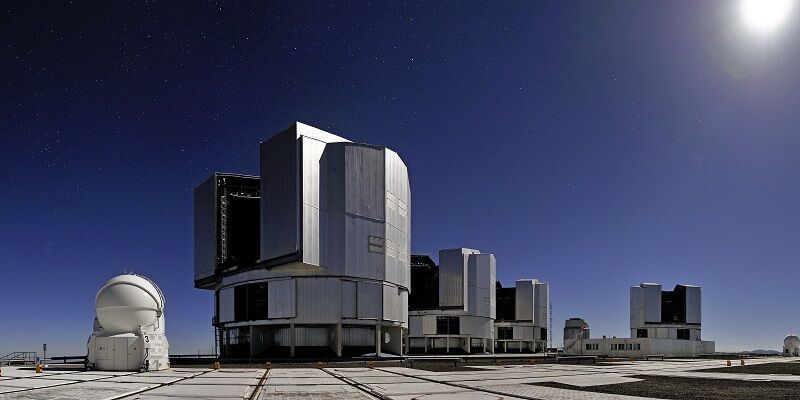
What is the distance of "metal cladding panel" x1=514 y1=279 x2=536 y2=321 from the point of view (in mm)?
108688

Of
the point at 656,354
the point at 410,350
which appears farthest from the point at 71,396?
the point at 656,354

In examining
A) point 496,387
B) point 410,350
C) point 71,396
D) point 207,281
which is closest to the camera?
point 71,396

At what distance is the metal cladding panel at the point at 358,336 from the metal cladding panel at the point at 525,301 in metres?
54.7

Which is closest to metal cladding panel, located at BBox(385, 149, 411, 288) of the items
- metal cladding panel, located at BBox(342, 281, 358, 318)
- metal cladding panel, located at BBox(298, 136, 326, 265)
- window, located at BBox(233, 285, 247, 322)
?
metal cladding panel, located at BBox(342, 281, 358, 318)

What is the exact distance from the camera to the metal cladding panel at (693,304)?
100562 mm

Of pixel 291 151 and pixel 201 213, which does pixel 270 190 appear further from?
pixel 201 213

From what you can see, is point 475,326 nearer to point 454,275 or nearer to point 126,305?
point 454,275

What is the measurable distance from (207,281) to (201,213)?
7.91 metres

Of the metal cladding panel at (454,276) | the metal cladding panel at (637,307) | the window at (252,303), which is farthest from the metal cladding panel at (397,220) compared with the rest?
the metal cladding panel at (637,307)

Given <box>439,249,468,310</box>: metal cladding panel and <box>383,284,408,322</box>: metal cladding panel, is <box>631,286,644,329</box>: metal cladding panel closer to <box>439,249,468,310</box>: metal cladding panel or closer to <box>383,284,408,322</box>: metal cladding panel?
<box>439,249,468,310</box>: metal cladding panel

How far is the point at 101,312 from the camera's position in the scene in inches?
1590

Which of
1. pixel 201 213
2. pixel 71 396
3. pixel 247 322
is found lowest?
pixel 247 322

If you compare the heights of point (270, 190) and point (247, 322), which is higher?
point (270, 190)

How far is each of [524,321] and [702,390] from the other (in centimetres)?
8653
